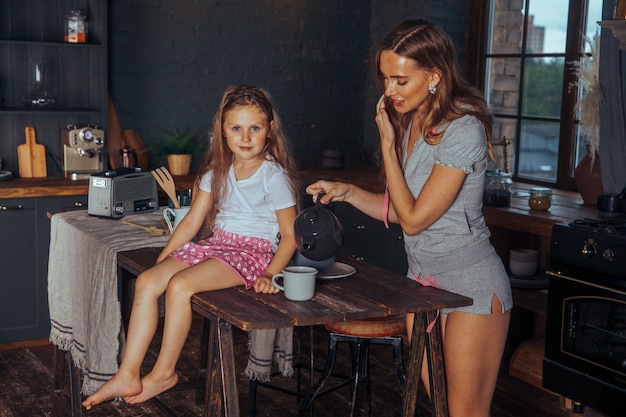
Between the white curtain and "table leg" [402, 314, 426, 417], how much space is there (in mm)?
1992

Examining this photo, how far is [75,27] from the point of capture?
4.87 meters

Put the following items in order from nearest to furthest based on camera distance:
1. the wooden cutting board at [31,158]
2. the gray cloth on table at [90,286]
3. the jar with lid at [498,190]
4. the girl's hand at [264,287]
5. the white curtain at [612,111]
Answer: the girl's hand at [264,287] < the gray cloth on table at [90,286] < the white curtain at [612,111] < the jar with lid at [498,190] < the wooden cutting board at [31,158]

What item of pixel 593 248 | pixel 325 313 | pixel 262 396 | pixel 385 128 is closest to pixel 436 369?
pixel 325 313

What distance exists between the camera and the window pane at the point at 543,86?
499 cm

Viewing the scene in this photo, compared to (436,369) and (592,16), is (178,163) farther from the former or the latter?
(436,369)

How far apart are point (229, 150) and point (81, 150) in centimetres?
228

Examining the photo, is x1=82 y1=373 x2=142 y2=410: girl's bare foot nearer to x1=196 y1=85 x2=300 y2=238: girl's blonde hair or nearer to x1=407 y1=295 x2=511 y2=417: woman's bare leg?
x1=196 y1=85 x2=300 y2=238: girl's blonde hair

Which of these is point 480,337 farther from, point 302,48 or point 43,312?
point 302,48

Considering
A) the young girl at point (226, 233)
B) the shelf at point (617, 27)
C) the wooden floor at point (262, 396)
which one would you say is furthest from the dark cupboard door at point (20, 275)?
the shelf at point (617, 27)

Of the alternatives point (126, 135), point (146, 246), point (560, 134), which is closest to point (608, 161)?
point (560, 134)

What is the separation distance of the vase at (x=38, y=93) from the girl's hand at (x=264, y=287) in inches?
117

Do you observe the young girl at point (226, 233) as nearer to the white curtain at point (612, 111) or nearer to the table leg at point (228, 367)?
the table leg at point (228, 367)

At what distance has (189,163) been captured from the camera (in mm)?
5320

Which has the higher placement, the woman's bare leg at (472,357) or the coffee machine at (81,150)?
the coffee machine at (81,150)
